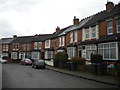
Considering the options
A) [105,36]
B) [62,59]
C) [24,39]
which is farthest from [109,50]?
→ [24,39]

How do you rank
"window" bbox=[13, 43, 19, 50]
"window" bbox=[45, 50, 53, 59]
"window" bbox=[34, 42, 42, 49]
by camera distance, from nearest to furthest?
"window" bbox=[45, 50, 53, 59], "window" bbox=[34, 42, 42, 49], "window" bbox=[13, 43, 19, 50]

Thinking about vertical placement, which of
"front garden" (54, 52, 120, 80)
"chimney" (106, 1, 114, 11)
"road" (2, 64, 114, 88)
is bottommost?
"road" (2, 64, 114, 88)

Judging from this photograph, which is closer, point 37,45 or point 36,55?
point 36,55

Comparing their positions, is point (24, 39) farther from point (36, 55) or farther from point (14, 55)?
point (36, 55)

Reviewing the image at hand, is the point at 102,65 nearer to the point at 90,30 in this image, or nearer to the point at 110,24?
the point at 110,24

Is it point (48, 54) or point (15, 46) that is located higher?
point (15, 46)

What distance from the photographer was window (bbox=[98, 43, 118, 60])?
19531 millimetres

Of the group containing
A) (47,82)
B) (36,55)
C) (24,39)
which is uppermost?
(24,39)

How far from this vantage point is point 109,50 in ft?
66.6

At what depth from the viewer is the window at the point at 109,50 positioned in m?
19.5

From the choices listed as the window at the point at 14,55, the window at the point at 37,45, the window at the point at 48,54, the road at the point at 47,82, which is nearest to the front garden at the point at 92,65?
the road at the point at 47,82

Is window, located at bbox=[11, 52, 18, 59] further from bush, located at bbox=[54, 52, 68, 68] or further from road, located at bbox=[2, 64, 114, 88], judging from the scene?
road, located at bbox=[2, 64, 114, 88]

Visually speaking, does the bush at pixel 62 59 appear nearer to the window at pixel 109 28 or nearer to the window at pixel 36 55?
the window at pixel 109 28

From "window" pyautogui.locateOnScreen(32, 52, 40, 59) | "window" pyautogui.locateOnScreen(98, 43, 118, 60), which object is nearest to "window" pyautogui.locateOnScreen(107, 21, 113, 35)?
"window" pyautogui.locateOnScreen(98, 43, 118, 60)
